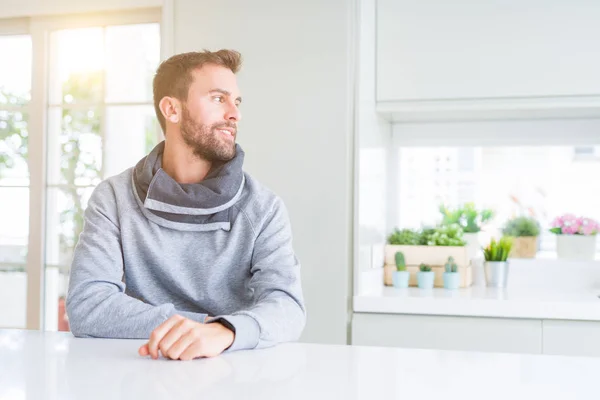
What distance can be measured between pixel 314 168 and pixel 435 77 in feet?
2.03

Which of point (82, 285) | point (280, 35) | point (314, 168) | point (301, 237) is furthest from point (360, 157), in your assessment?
point (82, 285)

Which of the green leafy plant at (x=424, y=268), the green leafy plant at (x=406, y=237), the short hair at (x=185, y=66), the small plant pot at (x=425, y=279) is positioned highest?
the short hair at (x=185, y=66)

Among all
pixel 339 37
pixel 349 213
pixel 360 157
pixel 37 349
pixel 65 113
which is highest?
pixel 339 37

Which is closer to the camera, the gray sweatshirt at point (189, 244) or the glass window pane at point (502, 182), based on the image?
the gray sweatshirt at point (189, 244)

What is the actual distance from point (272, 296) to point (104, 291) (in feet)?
1.21

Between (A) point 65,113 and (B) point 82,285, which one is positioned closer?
(B) point 82,285

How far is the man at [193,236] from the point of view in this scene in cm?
166

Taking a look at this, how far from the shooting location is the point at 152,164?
1872 mm

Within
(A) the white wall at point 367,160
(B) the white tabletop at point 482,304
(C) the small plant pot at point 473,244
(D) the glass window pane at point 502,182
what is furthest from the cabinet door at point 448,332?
(D) the glass window pane at point 502,182

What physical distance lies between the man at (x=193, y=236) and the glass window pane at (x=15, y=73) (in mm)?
1695

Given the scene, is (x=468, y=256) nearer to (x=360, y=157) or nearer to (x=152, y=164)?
(x=360, y=157)

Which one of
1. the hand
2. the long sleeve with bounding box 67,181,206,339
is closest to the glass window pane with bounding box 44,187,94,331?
the long sleeve with bounding box 67,181,206,339

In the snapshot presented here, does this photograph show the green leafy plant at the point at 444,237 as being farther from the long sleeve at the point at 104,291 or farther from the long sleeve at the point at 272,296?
the long sleeve at the point at 104,291

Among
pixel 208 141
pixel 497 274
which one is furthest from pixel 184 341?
pixel 497 274
